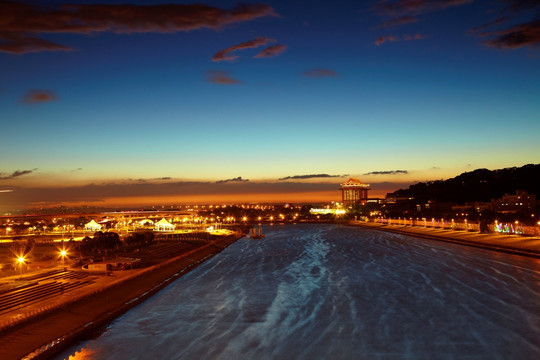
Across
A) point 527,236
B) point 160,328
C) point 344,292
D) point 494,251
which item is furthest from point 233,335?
point 527,236

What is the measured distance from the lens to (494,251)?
165 ft

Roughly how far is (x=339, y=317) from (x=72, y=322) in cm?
1175

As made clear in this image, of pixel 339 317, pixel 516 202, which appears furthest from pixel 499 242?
pixel 516 202

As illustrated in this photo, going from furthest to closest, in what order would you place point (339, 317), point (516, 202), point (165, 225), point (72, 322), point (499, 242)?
point (165, 225)
point (516, 202)
point (499, 242)
point (339, 317)
point (72, 322)

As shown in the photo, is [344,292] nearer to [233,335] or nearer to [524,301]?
[524,301]

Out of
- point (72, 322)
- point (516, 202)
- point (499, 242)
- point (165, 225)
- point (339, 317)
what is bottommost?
point (165, 225)

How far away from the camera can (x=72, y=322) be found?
18.7 meters

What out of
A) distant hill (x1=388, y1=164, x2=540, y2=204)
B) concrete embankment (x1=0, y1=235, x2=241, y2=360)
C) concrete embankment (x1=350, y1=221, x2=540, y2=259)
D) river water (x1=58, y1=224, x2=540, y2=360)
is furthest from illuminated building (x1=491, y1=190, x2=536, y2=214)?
concrete embankment (x1=0, y1=235, x2=241, y2=360)

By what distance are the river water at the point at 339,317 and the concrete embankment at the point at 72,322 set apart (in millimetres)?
520

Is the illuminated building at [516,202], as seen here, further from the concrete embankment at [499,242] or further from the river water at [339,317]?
the river water at [339,317]

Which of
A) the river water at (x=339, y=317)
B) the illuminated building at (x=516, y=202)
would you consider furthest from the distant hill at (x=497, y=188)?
the river water at (x=339, y=317)

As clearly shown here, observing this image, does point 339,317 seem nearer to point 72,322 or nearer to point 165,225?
point 72,322

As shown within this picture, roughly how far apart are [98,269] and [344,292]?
17214 millimetres

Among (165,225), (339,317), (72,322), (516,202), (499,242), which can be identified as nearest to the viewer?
(72,322)
